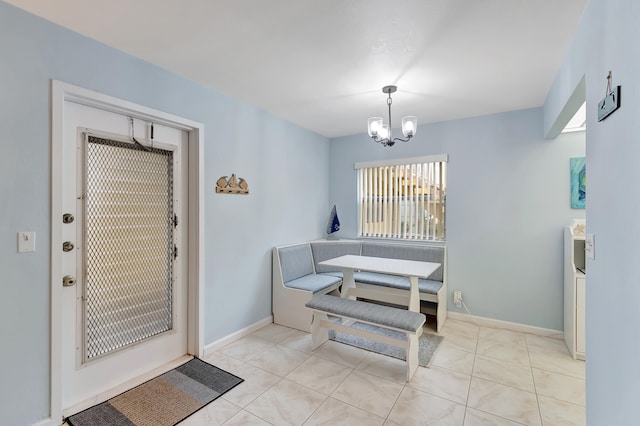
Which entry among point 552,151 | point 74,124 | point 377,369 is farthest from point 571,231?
point 74,124

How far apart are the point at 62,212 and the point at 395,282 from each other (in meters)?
3.20

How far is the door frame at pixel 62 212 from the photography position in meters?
1.85

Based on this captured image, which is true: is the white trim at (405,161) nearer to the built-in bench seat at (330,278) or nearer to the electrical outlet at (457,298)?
the built-in bench seat at (330,278)

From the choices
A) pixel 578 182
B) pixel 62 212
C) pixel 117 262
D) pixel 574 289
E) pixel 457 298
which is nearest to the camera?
pixel 62 212

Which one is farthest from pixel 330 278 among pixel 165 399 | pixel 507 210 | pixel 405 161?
pixel 507 210

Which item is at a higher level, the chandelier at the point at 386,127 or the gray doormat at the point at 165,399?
the chandelier at the point at 386,127

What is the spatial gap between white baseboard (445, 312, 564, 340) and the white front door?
319 centimetres

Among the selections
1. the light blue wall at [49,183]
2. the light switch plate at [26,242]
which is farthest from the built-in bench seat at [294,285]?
the light switch plate at [26,242]

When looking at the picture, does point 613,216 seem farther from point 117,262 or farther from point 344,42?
point 117,262

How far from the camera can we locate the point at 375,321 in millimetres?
2482

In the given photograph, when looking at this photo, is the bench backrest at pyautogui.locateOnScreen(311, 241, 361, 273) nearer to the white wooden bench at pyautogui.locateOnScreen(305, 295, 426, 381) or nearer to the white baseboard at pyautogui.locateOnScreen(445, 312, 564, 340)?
the white wooden bench at pyautogui.locateOnScreen(305, 295, 426, 381)

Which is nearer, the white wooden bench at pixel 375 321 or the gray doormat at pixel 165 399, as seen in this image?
the gray doormat at pixel 165 399

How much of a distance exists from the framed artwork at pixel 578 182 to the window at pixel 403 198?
4.19ft

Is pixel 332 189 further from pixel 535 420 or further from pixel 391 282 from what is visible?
pixel 535 420
